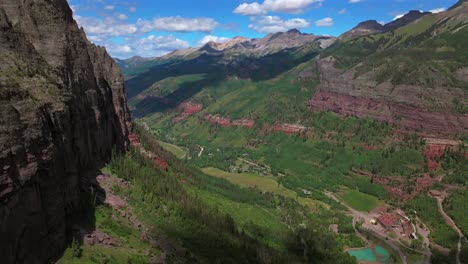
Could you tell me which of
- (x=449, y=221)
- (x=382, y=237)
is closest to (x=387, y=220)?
(x=382, y=237)

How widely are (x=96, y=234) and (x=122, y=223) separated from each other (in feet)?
41.1

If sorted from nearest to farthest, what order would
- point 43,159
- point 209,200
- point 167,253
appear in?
point 43,159
point 167,253
point 209,200

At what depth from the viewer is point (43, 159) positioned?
66125mm

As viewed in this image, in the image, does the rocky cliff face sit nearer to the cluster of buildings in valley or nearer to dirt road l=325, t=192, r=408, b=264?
dirt road l=325, t=192, r=408, b=264

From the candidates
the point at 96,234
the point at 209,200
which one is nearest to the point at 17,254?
the point at 96,234

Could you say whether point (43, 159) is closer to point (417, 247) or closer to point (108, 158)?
point (108, 158)

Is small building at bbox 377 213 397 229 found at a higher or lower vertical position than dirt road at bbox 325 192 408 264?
higher

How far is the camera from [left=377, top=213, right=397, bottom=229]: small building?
17879cm

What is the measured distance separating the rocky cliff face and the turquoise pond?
307 ft

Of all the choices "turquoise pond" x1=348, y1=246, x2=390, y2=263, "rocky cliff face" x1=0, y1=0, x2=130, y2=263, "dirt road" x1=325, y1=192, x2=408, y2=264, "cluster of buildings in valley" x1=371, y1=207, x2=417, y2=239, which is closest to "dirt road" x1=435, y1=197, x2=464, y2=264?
"cluster of buildings in valley" x1=371, y1=207, x2=417, y2=239

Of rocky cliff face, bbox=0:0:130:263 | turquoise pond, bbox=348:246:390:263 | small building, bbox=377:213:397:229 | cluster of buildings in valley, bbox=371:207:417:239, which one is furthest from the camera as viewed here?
small building, bbox=377:213:397:229

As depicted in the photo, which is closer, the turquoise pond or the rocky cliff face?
the rocky cliff face

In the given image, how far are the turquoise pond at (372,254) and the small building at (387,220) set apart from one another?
17726 mm

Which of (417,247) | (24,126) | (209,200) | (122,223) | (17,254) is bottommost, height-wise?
(417,247)
